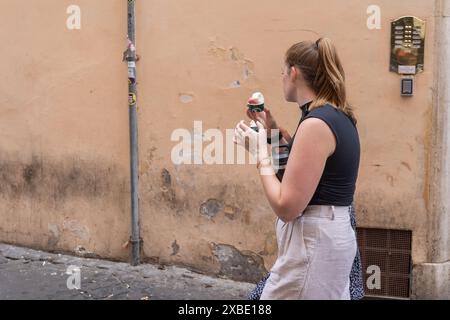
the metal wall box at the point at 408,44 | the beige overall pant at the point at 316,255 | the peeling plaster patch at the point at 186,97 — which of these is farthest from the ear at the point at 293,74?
A: the peeling plaster patch at the point at 186,97

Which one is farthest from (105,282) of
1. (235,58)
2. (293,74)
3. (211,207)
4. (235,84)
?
(293,74)

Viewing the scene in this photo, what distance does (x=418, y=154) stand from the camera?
4859 millimetres

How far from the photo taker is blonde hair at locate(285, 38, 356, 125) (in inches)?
107

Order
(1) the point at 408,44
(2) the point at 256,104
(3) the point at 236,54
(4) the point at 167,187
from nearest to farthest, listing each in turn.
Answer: (2) the point at 256,104
(1) the point at 408,44
(3) the point at 236,54
(4) the point at 167,187

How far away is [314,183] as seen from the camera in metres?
2.58

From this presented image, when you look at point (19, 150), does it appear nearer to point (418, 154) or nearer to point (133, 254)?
point (133, 254)

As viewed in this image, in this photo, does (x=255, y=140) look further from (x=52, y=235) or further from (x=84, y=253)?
(x=52, y=235)

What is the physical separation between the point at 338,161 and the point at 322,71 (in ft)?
1.27

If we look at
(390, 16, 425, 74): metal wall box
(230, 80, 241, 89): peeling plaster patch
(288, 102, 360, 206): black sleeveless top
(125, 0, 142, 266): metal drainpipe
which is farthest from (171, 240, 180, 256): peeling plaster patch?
(288, 102, 360, 206): black sleeveless top

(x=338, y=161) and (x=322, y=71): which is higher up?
(x=322, y=71)

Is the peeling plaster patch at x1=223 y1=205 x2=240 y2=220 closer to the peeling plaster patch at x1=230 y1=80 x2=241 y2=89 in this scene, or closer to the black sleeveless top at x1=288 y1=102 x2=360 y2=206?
the peeling plaster patch at x1=230 y1=80 x2=241 y2=89

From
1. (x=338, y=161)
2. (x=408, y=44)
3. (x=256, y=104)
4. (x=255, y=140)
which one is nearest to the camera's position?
(x=338, y=161)

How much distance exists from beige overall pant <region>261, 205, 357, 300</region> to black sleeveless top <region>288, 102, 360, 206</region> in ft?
0.15
